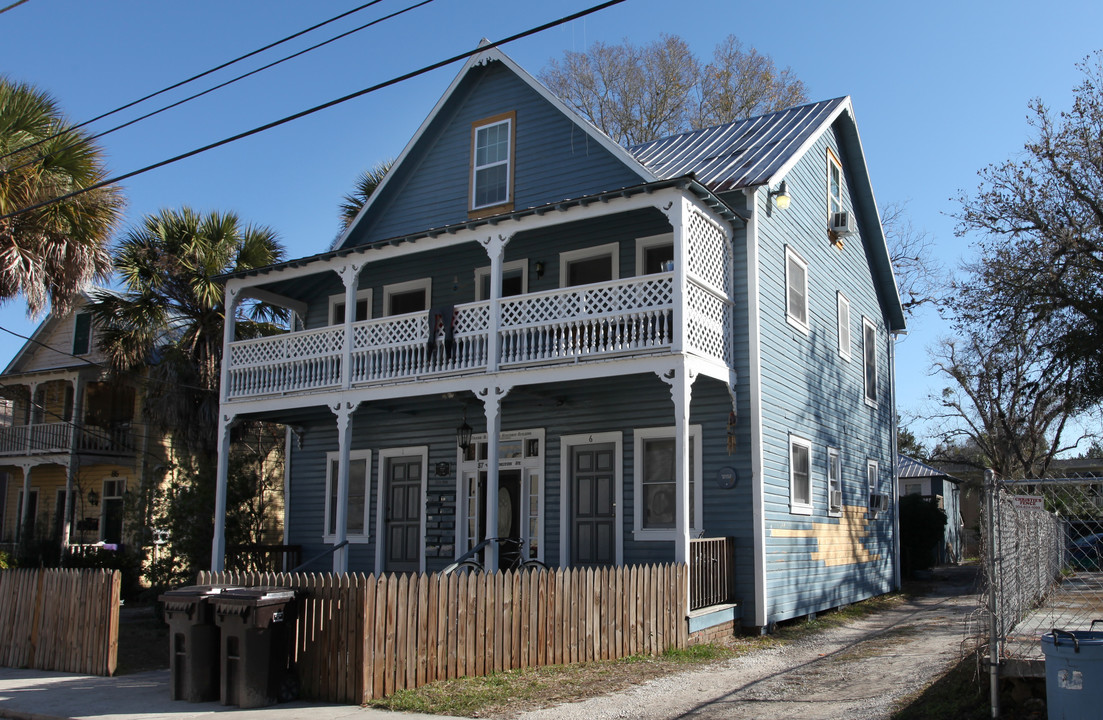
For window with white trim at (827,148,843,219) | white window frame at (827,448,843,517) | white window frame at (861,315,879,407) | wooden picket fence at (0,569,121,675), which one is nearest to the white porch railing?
white window frame at (827,448,843,517)

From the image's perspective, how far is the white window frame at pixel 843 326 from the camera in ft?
61.9

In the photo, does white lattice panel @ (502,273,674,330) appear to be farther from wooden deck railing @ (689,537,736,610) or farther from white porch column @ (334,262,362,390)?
wooden deck railing @ (689,537,736,610)

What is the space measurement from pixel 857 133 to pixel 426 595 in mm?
14309

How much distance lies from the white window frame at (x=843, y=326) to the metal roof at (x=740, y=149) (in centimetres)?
361

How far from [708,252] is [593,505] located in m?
4.65

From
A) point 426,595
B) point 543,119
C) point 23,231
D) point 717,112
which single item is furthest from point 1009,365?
point 23,231

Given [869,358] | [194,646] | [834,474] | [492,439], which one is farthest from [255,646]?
[869,358]

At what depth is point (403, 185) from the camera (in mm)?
18906

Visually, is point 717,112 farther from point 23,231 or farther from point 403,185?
point 23,231

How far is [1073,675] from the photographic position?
6.39 metres

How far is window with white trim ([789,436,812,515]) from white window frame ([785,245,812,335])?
2.01m

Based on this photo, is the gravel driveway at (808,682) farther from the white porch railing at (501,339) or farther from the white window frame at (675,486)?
A: the white porch railing at (501,339)

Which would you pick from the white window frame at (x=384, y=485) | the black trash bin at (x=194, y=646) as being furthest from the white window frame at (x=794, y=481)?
the black trash bin at (x=194, y=646)

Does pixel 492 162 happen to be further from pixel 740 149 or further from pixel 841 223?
pixel 841 223
